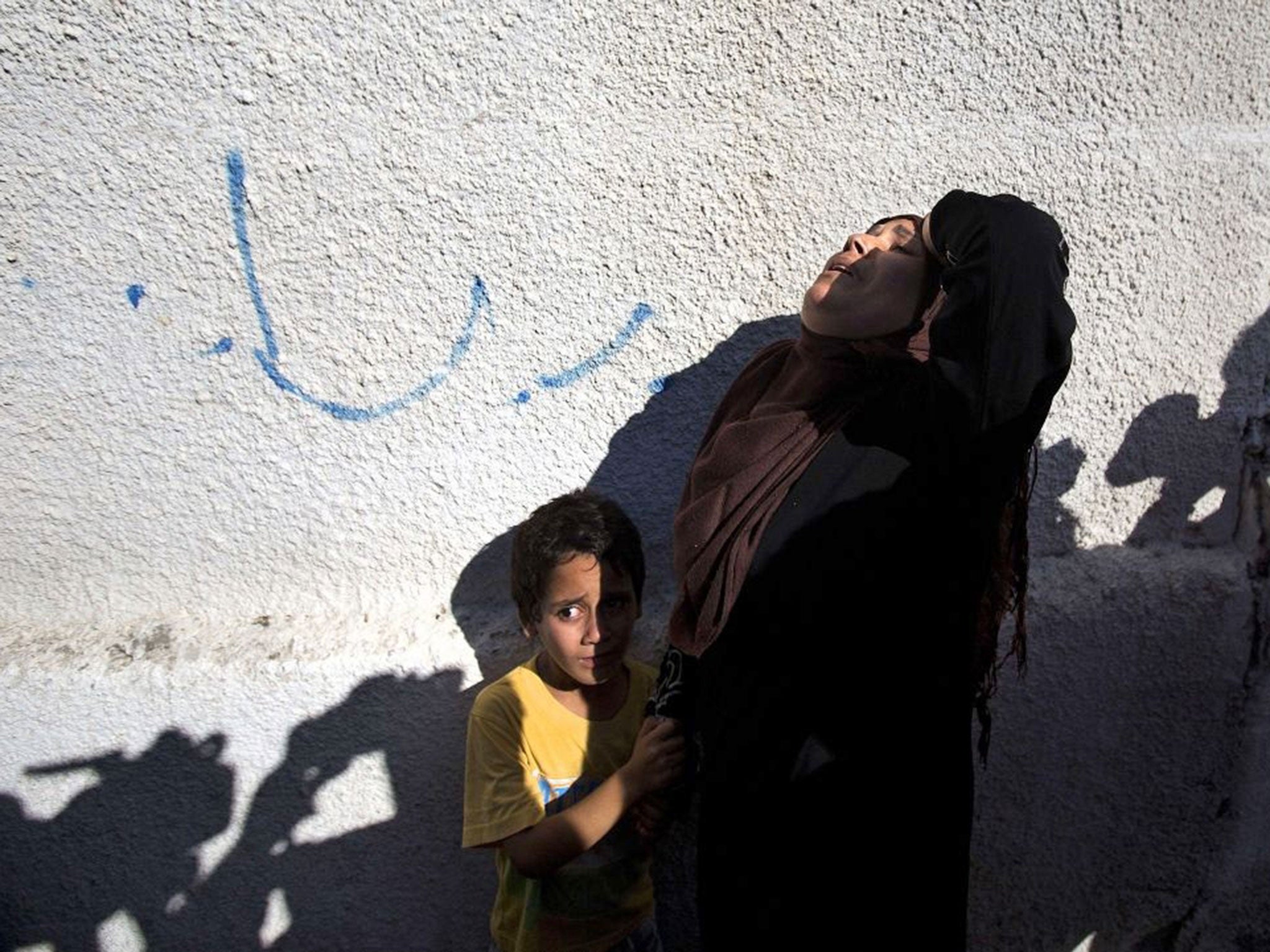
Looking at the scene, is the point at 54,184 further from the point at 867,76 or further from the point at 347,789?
the point at 867,76

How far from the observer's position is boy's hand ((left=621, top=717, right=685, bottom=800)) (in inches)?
63.9

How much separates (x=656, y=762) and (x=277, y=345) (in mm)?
1067

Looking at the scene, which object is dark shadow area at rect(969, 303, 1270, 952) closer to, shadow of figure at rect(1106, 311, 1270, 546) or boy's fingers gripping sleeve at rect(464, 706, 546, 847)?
shadow of figure at rect(1106, 311, 1270, 546)

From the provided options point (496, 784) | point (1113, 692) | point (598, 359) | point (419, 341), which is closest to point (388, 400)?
point (419, 341)

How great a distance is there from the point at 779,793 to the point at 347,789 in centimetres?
99

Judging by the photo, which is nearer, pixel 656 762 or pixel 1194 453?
pixel 656 762

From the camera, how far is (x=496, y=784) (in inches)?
64.7

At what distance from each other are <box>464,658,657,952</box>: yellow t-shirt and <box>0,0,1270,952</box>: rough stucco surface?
0.81 ft

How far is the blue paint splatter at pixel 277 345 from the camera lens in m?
1.73

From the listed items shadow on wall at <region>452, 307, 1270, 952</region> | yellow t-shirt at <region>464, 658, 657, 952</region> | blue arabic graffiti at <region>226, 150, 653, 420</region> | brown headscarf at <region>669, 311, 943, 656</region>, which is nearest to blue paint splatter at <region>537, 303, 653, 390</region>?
blue arabic graffiti at <region>226, 150, 653, 420</region>

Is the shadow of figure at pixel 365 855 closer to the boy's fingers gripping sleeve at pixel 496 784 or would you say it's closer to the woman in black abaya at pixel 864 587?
the boy's fingers gripping sleeve at pixel 496 784

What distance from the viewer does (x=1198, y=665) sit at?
2209 mm

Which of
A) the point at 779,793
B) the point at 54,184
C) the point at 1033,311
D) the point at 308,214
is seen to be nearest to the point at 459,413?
the point at 308,214

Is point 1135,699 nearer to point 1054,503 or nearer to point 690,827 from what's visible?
point 1054,503
